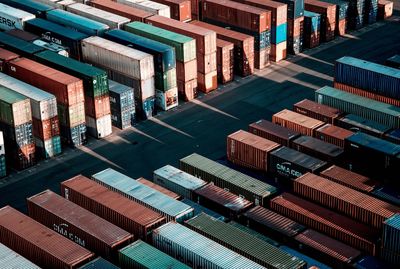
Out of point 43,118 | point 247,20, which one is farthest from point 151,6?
point 43,118

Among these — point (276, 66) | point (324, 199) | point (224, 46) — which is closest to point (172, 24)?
point (224, 46)

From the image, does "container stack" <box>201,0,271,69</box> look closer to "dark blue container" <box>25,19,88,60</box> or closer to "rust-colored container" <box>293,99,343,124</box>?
"rust-colored container" <box>293,99,343,124</box>

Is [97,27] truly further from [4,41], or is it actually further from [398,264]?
[398,264]

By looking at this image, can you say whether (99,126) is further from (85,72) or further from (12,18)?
(12,18)

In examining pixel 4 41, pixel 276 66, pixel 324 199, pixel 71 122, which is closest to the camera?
pixel 324 199

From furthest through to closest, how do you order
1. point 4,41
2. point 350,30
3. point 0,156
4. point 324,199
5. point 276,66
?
point 350,30
point 276,66
point 4,41
point 0,156
point 324,199

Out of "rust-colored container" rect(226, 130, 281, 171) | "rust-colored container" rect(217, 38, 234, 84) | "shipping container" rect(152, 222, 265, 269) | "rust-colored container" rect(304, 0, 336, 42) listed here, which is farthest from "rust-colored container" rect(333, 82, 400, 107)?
"shipping container" rect(152, 222, 265, 269)

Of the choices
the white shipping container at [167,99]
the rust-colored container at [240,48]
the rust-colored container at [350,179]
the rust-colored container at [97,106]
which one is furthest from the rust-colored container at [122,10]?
the rust-colored container at [350,179]
